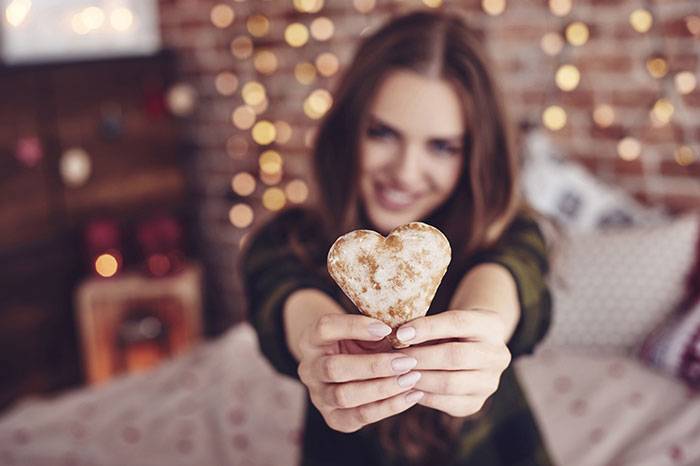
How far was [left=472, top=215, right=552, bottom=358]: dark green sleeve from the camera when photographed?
98 centimetres

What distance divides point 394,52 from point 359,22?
5.59ft

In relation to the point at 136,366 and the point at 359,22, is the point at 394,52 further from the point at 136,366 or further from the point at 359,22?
the point at 136,366

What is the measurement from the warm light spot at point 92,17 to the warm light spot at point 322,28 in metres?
1.04

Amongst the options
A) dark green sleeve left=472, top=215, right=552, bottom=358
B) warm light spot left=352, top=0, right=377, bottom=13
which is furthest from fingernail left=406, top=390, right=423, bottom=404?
warm light spot left=352, top=0, right=377, bottom=13

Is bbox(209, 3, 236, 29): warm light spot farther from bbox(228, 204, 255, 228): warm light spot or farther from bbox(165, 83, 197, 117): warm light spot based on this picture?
bbox(228, 204, 255, 228): warm light spot

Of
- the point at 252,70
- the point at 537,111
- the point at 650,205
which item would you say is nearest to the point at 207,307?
the point at 252,70

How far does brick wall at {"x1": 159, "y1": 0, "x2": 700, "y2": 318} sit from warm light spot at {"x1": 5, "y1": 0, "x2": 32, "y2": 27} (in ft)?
2.29

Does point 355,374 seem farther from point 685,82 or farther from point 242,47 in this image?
point 242,47

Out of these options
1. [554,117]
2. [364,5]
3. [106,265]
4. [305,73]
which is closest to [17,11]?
[106,265]

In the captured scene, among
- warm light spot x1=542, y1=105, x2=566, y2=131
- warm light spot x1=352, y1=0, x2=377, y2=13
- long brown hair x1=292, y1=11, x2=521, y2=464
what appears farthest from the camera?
warm light spot x1=352, y1=0, x2=377, y2=13

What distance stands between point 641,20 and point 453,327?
183 cm

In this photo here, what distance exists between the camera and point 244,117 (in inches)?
124

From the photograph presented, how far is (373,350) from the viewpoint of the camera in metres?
0.74

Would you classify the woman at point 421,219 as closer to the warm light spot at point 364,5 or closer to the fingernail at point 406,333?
the fingernail at point 406,333
